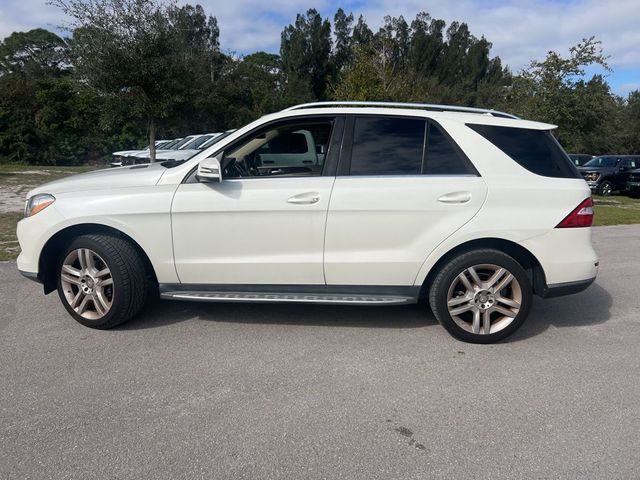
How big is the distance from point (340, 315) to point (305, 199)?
1.34m

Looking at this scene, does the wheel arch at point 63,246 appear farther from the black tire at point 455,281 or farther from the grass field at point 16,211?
the grass field at point 16,211

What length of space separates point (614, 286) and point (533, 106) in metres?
10.2

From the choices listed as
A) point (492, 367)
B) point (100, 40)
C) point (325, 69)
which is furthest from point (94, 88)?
point (325, 69)

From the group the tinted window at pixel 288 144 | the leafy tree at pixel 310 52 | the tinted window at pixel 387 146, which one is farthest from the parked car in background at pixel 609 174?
the leafy tree at pixel 310 52

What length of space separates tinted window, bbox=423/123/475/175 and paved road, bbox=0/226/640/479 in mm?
1417

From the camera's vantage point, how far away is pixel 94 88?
41.1 ft

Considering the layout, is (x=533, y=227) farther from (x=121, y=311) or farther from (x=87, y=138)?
(x=87, y=138)

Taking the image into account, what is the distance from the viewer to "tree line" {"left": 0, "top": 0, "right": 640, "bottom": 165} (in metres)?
12.3

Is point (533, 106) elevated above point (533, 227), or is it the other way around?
point (533, 106)

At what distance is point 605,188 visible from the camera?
2003 cm

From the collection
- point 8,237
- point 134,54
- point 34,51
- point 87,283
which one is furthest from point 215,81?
point 87,283

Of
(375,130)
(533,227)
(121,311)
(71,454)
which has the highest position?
(375,130)

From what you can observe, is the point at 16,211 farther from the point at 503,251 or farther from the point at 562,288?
the point at 562,288

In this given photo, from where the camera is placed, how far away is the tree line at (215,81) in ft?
40.4
